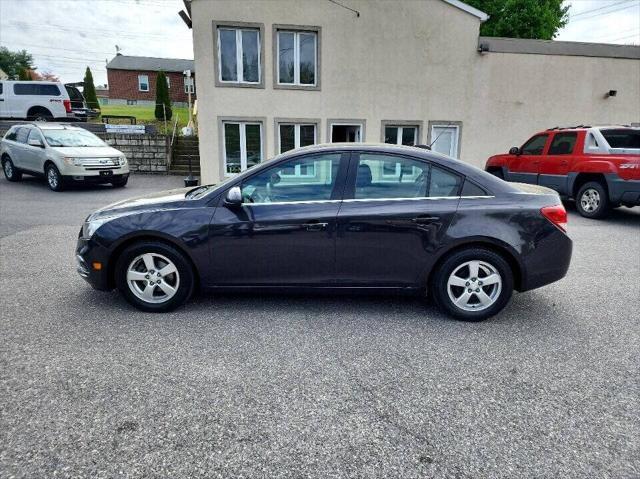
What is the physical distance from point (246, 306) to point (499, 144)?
13.7 m

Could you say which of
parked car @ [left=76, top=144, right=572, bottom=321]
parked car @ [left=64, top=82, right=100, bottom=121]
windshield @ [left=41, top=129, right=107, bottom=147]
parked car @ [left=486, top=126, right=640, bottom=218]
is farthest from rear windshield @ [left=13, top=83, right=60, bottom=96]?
parked car @ [left=486, top=126, right=640, bottom=218]

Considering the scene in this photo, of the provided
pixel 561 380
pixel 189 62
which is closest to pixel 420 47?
pixel 561 380

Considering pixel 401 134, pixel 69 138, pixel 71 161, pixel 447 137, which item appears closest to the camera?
pixel 71 161

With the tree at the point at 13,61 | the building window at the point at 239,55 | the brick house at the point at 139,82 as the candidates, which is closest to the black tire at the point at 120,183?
the building window at the point at 239,55

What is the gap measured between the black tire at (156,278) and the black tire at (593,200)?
8456 millimetres

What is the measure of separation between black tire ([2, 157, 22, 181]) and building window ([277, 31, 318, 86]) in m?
8.54

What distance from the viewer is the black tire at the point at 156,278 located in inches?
150

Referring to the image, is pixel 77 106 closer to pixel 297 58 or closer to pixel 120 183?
pixel 120 183

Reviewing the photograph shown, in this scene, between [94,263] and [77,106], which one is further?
[77,106]

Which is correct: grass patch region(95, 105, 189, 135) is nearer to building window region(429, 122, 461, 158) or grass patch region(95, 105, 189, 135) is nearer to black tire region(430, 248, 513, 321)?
building window region(429, 122, 461, 158)

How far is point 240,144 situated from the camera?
45.7 ft

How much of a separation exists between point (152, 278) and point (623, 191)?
339 inches

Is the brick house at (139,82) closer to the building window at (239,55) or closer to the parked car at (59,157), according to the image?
the building window at (239,55)

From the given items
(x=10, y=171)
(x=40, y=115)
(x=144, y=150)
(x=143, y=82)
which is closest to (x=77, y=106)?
(x=40, y=115)
